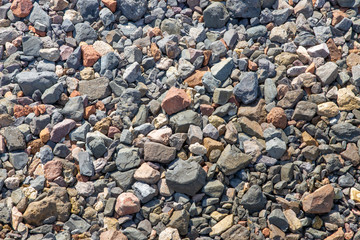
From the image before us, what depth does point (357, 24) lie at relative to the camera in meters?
4.25

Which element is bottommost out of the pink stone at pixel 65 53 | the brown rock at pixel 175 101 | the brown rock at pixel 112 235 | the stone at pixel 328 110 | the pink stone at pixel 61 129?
the brown rock at pixel 112 235

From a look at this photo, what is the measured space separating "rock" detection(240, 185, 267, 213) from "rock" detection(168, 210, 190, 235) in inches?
21.8

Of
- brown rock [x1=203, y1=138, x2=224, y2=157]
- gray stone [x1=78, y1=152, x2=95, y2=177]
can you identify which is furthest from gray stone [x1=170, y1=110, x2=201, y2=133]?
gray stone [x1=78, y1=152, x2=95, y2=177]

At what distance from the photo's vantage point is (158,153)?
349cm

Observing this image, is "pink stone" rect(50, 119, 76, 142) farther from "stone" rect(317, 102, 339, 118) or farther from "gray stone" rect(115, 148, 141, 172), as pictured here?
"stone" rect(317, 102, 339, 118)

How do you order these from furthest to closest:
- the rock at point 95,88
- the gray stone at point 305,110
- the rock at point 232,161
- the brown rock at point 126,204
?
the rock at point 95,88, the gray stone at point 305,110, the rock at point 232,161, the brown rock at point 126,204

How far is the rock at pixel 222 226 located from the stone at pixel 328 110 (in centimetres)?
140

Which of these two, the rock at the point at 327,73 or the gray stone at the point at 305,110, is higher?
the rock at the point at 327,73

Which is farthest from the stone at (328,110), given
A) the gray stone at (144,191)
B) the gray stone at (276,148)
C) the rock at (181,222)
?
the gray stone at (144,191)

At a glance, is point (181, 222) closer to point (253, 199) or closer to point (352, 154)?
point (253, 199)

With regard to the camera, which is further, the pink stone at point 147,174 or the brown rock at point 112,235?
the pink stone at point 147,174

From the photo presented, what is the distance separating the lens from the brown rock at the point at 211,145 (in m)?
3.54

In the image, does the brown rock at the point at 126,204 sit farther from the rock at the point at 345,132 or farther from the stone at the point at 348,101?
the stone at the point at 348,101

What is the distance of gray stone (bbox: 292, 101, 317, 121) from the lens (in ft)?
12.0
